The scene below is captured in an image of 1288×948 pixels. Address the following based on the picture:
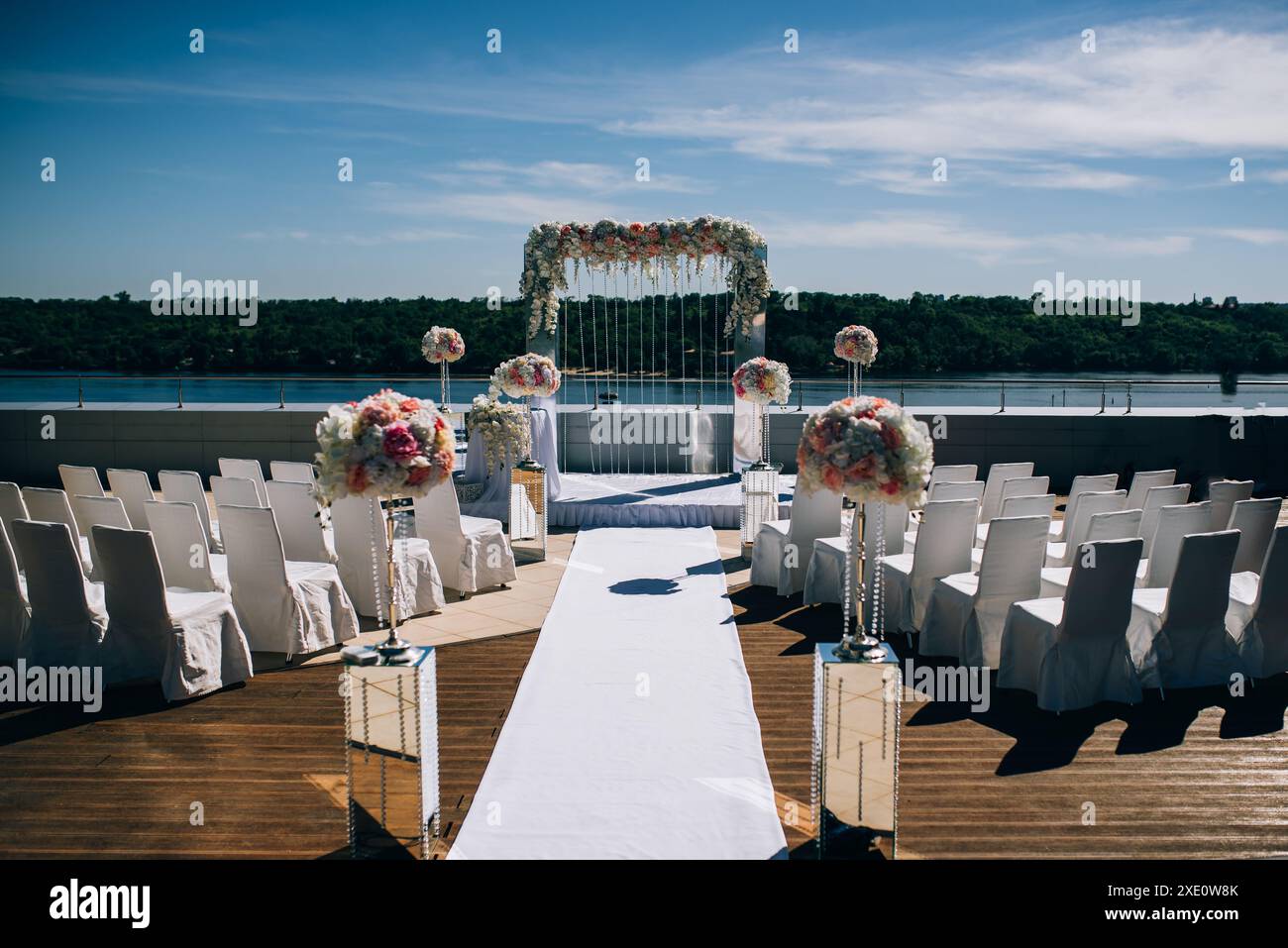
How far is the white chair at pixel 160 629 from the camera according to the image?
4.75 meters

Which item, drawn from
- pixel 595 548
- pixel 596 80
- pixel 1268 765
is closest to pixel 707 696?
pixel 1268 765

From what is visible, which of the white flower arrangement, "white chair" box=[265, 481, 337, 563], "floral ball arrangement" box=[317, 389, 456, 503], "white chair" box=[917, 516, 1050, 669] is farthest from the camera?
the white flower arrangement

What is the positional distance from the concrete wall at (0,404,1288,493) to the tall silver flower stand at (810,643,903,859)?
864cm

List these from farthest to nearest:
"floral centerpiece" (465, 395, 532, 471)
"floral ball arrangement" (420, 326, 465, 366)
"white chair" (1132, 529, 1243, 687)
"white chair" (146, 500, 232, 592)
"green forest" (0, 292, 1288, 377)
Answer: "green forest" (0, 292, 1288, 377), "floral ball arrangement" (420, 326, 465, 366), "floral centerpiece" (465, 395, 532, 471), "white chair" (146, 500, 232, 592), "white chair" (1132, 529, 1243, 687)

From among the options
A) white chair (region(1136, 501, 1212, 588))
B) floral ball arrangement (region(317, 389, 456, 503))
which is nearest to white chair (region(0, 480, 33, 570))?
floral ball arrangement (region(317, 389, 456, 503))

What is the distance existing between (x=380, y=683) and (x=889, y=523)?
163 inches

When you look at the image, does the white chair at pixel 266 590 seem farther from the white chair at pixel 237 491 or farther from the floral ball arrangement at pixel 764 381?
the floral ball arrangement at pixel 764 381

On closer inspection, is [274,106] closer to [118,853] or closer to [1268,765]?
[118,853]

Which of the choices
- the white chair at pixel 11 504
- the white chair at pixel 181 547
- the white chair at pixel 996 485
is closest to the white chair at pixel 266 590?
the white chair at pixel 181 547

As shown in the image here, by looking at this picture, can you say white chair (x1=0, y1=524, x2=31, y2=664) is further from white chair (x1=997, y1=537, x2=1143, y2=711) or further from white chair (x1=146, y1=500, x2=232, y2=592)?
white chair (x1=997, y1=537, x2=1143, y2=711)

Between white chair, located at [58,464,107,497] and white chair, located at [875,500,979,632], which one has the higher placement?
white chair, located at [58,464,107,497]

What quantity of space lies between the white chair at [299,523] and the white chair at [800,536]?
3235 mm

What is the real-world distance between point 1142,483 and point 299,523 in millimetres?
6176

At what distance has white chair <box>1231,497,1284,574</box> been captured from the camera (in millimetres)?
5613
